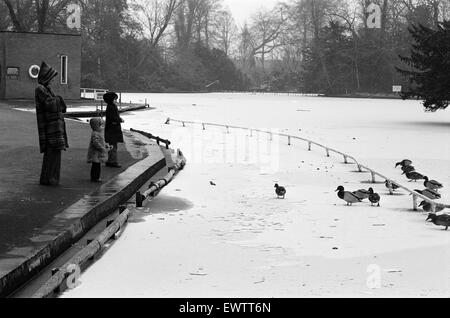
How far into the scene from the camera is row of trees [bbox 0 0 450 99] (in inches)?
3327

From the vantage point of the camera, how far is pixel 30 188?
1088 cm

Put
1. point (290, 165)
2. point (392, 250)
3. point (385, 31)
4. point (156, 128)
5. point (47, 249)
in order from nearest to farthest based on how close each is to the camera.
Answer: point (47, 249)
point (392, 250)
point (290, 165)
point (156, 128)
point (385, 31)

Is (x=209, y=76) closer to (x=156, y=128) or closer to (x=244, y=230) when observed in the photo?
(x=156, y=128)

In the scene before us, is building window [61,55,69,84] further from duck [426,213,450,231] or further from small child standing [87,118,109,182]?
duck [426,213,450,231]

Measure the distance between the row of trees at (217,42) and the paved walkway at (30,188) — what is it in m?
44.2

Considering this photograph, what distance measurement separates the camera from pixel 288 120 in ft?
126

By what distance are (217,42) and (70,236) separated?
120947 millimetres

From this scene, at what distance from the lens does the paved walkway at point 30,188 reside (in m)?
7.96

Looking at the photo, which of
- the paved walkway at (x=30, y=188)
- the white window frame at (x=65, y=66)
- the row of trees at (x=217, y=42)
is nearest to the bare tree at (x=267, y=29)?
the row of trees at (x=217, y=42)

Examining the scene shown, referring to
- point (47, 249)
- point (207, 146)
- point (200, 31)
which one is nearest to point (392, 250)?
point (47, 249)

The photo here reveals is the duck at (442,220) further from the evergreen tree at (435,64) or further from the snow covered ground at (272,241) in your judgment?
the evergreen tree at (435,64)

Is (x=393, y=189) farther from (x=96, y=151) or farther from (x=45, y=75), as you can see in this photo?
(x=45, y=75)

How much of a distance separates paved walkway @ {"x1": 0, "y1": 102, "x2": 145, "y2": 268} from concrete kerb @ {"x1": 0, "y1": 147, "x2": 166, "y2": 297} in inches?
6.1
